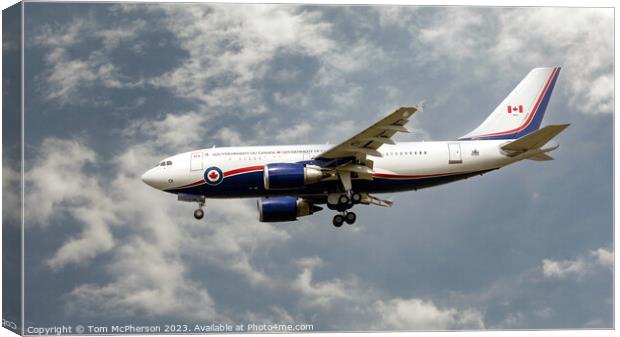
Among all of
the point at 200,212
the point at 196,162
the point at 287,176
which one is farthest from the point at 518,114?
the point at 200,212

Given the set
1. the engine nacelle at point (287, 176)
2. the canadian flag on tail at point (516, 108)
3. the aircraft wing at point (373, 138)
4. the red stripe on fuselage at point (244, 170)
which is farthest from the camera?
the canadian flag on tail at point (516, 108)

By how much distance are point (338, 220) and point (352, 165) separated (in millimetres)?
2224

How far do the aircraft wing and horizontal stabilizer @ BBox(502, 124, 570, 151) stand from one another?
166 inches

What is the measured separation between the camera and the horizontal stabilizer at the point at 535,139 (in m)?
29.6

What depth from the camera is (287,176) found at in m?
29.9

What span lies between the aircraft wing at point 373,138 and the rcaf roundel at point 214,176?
3239 millimetres

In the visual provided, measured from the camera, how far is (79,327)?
84.6 feet

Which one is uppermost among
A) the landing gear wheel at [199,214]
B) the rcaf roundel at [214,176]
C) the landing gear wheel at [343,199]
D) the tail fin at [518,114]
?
the tail fin at [518,114]

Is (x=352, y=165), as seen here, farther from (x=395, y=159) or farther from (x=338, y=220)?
(x=338, y=220)

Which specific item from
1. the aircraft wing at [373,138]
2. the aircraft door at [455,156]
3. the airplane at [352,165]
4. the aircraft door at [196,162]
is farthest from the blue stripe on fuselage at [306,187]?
the aircraft wing at [373,138]

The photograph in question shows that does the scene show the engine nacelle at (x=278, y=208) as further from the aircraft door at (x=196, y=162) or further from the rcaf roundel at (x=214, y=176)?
the aircraft door at (x=196, y=162)

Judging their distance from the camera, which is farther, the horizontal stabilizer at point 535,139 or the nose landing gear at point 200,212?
the nose landing gear at point 200,212

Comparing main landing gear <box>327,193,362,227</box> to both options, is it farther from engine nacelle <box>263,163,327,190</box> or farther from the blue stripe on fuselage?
engine nacelle <box>263,163,327,190</box>

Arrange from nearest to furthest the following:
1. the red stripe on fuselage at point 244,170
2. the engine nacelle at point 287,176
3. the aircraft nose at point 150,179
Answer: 1. the engine nacelle at point 287,176
2. the red stripe on fuselage at point 244,170
3. the aircraft nose at point 150,179
